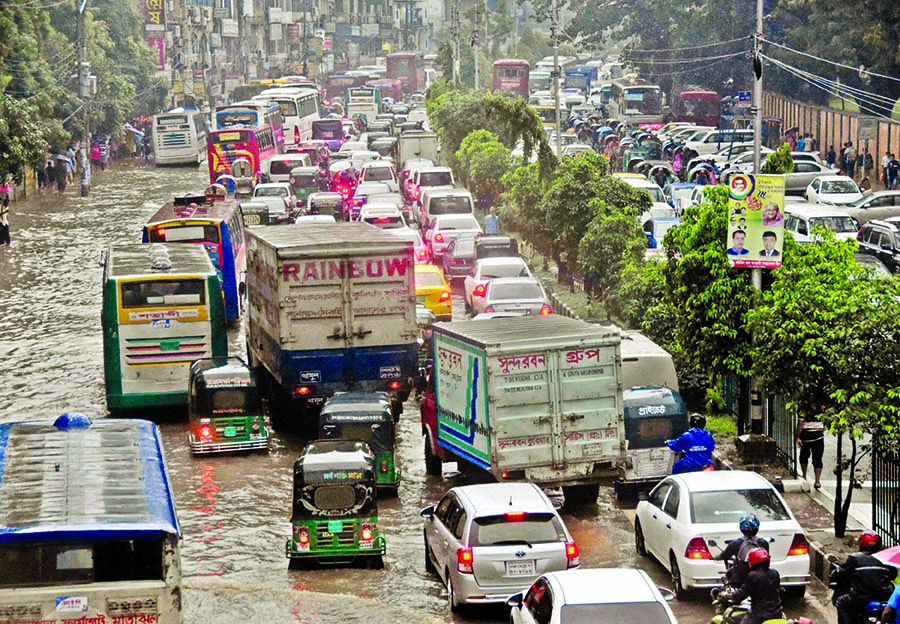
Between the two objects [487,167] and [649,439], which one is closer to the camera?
[649,439]

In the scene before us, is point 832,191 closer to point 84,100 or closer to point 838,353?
point 838,353

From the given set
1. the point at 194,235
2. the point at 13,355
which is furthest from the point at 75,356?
the point at 194,235

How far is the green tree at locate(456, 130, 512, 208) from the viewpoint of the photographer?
5619 cm

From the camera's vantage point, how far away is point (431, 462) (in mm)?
24391

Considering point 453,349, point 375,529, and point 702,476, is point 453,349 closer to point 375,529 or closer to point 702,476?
point 375,529

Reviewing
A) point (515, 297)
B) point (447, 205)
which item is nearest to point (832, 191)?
point (447, 205)

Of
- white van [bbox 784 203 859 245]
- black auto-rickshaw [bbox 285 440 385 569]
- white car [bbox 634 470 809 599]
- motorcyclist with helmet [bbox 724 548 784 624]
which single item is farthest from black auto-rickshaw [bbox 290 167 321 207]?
motorcyclist with helmet [bbox 724 548 784 624]

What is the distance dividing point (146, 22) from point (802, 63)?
5636 centimetres

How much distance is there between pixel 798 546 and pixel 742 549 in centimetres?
177

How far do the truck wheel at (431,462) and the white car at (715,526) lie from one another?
21.4 feet

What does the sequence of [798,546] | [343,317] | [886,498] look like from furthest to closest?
[343,317], [886,498], [798,546]

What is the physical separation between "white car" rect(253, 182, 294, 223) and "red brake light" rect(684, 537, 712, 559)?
36.5 metres

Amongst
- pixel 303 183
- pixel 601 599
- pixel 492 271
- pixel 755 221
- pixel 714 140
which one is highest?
pixel 755 221

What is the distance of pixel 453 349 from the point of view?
22.6 metres
